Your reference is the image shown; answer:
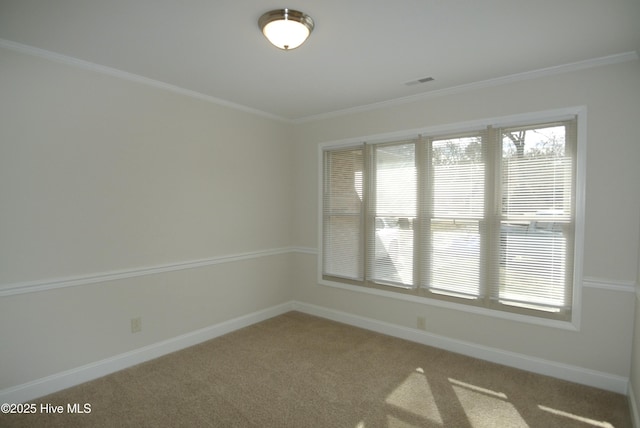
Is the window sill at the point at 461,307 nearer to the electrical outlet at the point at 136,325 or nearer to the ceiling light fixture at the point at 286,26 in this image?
the electrical outlet at the point at 136,325

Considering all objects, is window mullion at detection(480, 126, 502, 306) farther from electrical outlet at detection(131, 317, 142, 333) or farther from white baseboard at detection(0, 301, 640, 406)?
electrical outlet at detection(131, 317, 142, 333)

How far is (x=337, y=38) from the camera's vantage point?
2.34m

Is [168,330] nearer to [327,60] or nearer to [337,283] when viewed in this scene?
[337,283]

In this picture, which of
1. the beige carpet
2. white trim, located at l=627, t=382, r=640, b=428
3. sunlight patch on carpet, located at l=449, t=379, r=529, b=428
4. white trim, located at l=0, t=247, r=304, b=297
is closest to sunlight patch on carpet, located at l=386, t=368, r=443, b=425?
the beige carpet

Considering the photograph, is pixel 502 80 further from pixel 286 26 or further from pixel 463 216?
pixel 286 26

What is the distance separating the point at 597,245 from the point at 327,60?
8.72 ft

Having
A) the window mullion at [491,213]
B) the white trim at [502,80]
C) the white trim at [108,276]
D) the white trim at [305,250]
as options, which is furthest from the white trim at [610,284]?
the white trim at [108,276]

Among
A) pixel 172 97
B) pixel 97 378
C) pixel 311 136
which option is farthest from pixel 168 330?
pixel 311 136

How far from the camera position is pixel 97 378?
282 cm

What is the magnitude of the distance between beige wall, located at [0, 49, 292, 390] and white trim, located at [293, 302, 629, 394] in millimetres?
1450

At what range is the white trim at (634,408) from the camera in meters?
2.14

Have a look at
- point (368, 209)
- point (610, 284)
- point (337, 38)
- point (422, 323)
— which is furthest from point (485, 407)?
point (337, 38)

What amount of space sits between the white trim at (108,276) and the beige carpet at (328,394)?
84cm

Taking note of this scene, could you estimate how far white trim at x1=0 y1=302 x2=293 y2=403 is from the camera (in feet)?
8.13
